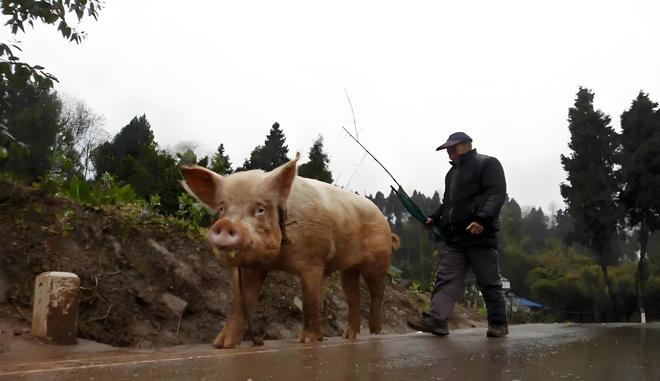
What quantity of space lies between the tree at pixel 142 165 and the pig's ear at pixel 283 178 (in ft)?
18.3

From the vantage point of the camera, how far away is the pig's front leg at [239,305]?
552cm

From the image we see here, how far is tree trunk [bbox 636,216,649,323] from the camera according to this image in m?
27.5

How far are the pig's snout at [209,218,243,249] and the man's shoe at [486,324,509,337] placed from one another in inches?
121

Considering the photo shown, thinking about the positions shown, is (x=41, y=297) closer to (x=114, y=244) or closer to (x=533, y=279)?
(x=114, y=244)

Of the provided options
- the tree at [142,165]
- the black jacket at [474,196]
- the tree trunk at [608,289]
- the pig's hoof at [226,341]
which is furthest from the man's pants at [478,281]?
the tree trunk at [608,289]

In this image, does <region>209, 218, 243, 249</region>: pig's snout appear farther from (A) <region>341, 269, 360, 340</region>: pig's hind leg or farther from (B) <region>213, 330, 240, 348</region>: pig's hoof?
(A) <region>341, 269, 360, 340</region>: pig's hind leg

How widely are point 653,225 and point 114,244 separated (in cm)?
2769

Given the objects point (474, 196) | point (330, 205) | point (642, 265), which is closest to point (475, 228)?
point (474, 196)

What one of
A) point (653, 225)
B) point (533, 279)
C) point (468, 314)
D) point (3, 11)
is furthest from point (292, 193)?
point (533, 279)

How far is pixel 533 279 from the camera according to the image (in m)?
36.6

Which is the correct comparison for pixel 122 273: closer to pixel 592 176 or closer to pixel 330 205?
pixel 330 205

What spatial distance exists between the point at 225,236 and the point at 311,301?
1.44 m

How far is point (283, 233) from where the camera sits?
550 centimetres

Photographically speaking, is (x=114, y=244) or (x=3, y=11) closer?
(x=3, y=11)
